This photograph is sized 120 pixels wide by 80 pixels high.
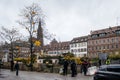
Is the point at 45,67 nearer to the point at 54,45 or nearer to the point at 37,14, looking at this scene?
the point at 37,14

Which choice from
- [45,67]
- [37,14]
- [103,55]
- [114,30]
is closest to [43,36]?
[37,14]

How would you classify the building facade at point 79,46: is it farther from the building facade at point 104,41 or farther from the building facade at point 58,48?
the building facade at point 58,48

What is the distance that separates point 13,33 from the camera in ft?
224

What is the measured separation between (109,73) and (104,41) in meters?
105

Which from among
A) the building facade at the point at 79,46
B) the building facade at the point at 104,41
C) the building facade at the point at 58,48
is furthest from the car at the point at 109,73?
the building facade at the point at 58,48

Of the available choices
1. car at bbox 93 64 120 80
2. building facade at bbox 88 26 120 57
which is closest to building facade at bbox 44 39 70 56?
building facade at bbox 88 26 120 57

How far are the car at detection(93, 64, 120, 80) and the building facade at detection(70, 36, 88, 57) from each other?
384 feet

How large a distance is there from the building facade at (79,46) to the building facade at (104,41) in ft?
15.1

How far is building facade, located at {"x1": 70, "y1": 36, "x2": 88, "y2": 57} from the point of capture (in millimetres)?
135875

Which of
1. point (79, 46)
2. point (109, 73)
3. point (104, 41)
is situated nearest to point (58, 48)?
point (79, 46)

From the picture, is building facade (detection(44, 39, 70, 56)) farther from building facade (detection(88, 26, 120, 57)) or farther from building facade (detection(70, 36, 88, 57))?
building facade (detection(88, 26, 120, 57))

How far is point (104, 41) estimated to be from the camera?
12106 centimetres

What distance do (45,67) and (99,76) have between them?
28991 mm

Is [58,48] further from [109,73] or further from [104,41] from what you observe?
[109,73]
